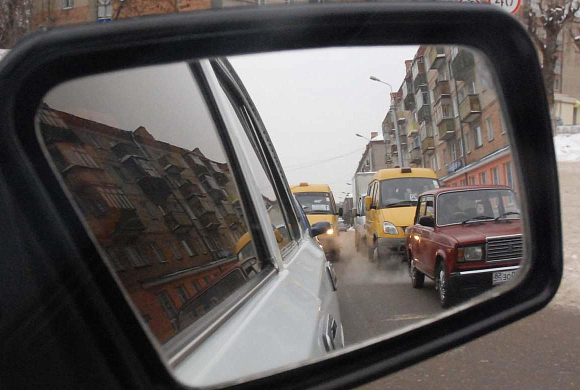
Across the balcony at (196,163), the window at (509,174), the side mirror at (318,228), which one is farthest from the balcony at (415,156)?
the balcony at (196,163)

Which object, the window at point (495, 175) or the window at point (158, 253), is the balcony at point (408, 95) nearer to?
the window at point (495, 175)

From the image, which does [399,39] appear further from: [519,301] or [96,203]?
[96,203]

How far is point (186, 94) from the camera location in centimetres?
156

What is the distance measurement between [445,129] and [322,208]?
1.64 feet

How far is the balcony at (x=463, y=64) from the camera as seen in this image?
152 cm

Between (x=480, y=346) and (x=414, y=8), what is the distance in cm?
469

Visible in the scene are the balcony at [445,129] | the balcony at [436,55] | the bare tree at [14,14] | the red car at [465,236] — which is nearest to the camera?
the balcony at [436,55]

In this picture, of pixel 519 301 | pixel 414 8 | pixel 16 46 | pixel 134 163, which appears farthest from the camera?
pixel 519 301

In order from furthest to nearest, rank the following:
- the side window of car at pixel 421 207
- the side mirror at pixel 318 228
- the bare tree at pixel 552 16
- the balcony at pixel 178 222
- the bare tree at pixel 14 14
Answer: the bare tree at pixel 552 16, the bare tree at pixel 14 14, the side mirror at pixel 318 228, the side window of car at pixel 421 207, the balcony at pixel 178 222

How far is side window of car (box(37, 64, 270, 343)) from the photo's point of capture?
1.08 m

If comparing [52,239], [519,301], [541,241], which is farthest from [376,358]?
[52,239]

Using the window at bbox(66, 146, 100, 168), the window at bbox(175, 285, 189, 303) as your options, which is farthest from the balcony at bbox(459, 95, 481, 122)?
the window at bbox(66, 146, 100, 168)

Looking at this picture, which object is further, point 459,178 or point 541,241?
point 459,178

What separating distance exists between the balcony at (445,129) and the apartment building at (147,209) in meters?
0.83
